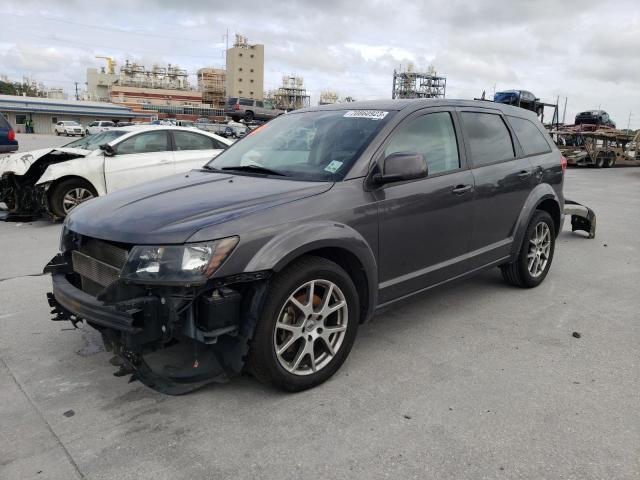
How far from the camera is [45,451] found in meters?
2.53

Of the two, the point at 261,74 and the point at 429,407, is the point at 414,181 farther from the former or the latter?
the point at 261,74

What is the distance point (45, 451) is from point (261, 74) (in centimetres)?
13426

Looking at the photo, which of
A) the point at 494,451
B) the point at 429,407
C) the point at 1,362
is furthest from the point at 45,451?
the point at 494,451

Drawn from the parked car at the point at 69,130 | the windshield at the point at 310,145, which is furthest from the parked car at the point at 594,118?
the parked car at the point at 69,130

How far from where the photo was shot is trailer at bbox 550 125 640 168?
22828 mm

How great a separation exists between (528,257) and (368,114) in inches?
91.6

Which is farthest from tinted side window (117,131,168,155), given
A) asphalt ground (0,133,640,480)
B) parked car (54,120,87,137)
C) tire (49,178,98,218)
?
parked car (54,120,87,137)

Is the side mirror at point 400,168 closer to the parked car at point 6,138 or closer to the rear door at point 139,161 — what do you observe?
the rear door at point 139,161

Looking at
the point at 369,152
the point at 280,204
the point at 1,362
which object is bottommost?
the point at 1,362

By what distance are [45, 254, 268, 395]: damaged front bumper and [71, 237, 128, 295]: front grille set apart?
0.55 feet

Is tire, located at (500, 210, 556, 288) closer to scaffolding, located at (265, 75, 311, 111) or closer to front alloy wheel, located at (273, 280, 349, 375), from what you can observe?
front alloy wheel, located at (273, 280, 349, 375)

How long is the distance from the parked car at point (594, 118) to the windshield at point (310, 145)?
3445 cm

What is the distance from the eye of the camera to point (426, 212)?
147 inches

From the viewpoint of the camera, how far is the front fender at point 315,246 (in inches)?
110
